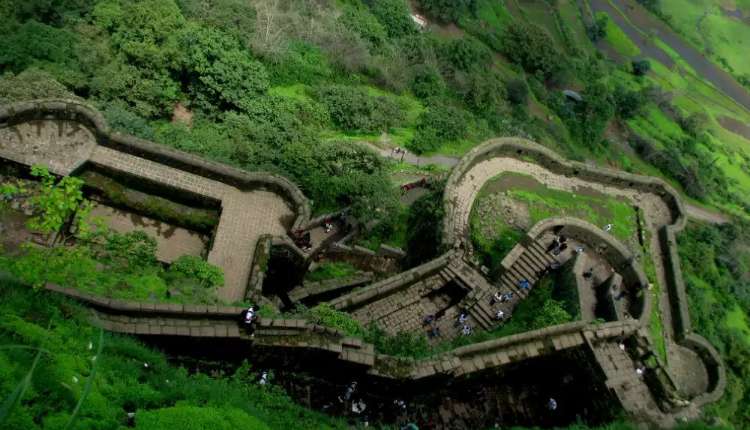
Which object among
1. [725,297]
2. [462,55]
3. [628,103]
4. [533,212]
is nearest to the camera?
[533,212]

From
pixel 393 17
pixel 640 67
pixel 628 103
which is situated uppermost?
pixel 640 67

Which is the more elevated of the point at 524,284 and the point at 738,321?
the point at 738,321

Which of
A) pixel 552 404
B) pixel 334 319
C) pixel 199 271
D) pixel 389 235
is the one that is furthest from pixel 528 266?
pixel 199 271

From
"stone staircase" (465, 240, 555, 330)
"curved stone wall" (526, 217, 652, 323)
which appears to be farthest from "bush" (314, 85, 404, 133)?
"stone staircase" (465, 240, 555, 330)

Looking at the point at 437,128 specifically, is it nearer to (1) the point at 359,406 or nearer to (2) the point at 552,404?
(2) the point at 552,404

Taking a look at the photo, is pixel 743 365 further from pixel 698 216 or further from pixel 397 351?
pixel 698 216

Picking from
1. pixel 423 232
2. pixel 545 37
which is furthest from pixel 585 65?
pixel 423 232
